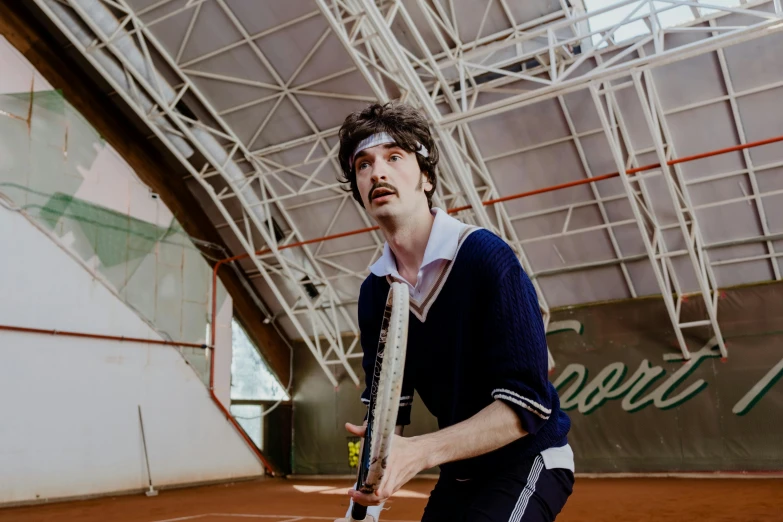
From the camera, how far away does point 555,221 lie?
11.7 m

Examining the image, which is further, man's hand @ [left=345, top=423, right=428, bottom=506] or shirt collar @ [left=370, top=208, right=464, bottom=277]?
shirt collar @ [left=370, top=208, right=464, bottom=277]

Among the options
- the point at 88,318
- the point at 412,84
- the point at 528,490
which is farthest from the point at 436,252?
the point at 88,318

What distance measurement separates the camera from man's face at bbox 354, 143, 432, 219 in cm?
177

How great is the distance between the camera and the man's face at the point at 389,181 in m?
1.77

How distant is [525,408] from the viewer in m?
1.45

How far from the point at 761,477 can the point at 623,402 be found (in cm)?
231

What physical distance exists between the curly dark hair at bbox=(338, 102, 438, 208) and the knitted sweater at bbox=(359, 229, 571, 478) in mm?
335

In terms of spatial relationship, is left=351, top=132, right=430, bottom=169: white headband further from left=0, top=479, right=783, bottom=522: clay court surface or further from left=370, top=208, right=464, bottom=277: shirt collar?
left=0, top=479, right=783, bottom=522: clay court surface

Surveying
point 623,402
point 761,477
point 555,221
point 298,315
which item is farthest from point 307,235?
point 761,477

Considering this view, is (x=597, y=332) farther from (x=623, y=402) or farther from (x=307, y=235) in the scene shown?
(x=307, y=235)

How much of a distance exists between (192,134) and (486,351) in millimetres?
10102

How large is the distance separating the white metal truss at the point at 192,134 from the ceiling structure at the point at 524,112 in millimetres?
41

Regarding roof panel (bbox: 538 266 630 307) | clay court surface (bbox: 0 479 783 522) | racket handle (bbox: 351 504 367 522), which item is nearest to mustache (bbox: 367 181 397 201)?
racket handle (bbox: 351 504 367 522)

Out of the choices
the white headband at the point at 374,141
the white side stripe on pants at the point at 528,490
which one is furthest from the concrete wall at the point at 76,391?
the white side stripe on pants at the point at 528,490
